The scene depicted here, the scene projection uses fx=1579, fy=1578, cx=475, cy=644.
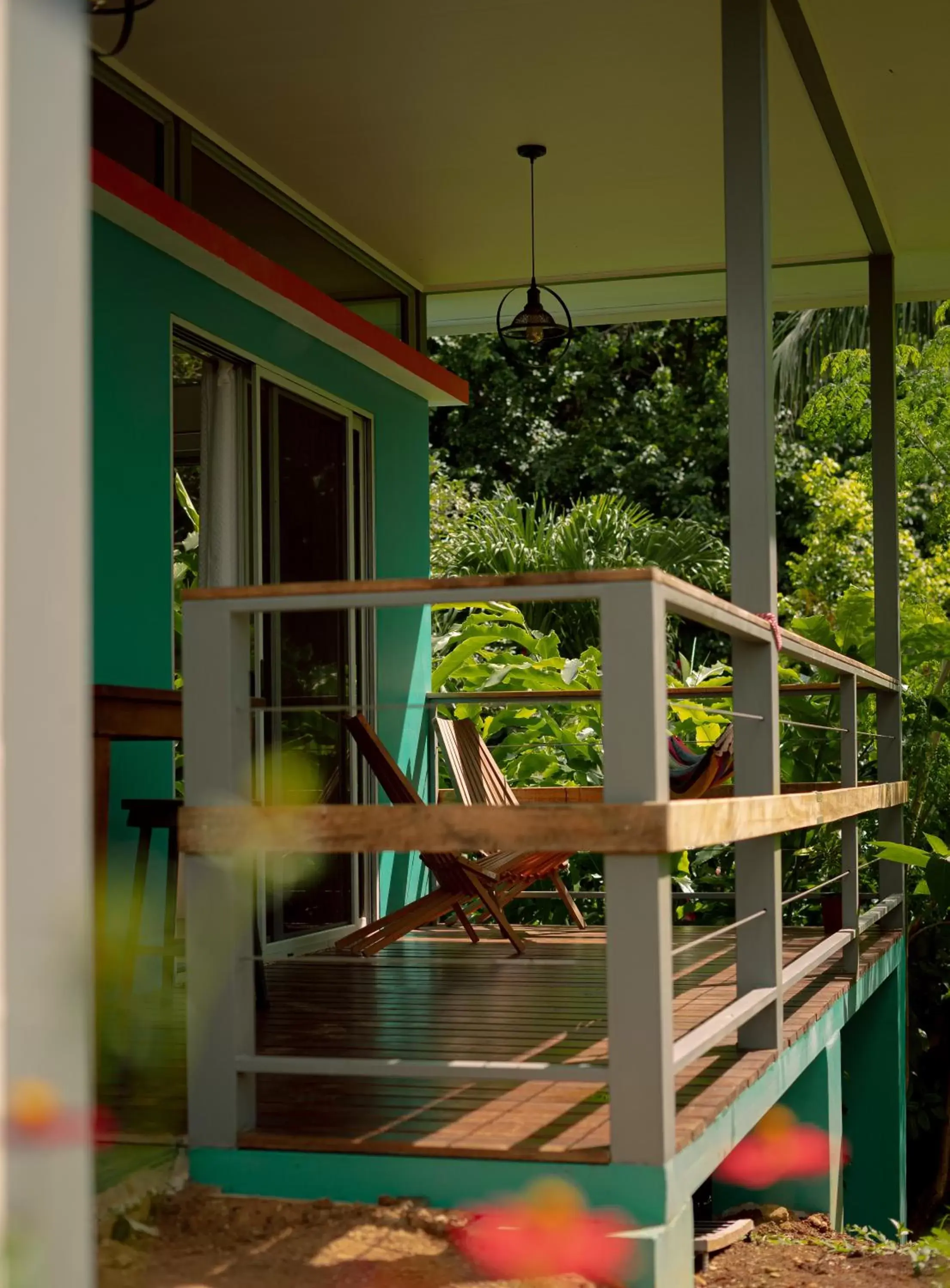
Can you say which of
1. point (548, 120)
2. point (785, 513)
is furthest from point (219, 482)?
point (785, 513)

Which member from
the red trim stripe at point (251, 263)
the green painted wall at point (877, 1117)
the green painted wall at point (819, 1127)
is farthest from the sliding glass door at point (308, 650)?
the green painted wall at point (877, 1117)

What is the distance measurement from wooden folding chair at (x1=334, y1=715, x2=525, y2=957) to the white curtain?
98 cm

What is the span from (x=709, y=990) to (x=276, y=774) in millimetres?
2338

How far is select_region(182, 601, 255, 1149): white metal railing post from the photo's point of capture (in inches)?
127

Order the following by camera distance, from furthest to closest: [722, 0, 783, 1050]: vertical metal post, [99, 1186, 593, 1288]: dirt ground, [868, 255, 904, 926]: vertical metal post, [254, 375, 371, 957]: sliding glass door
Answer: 1. [868, 255, 904, 926]: vertical metal post
2. [254, 375, 371, 957]: sliding glass door
3. [722, 0, 783, 1050]: vertical metal post
4. [99, 1186, 593, 1288]: dirt ground

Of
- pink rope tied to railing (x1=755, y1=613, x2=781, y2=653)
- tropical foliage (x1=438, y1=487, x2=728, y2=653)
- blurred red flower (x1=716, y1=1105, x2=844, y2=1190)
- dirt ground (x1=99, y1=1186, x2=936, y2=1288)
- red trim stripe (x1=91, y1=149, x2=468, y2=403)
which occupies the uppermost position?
red trim stripe (x1=91, y1=149, x2=468, y2=403)

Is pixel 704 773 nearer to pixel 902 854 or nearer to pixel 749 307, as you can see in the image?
pixel 902 854

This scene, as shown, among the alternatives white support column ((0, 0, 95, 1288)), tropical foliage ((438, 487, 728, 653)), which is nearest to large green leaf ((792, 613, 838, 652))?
tropical foliage ((438, 487, 728, 653))

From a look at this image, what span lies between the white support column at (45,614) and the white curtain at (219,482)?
4765 mm

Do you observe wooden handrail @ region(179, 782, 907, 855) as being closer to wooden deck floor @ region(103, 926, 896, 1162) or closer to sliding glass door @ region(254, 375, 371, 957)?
wooden deck floor @ region(103, 926, 896, 1162)

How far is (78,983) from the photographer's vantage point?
48.1 inches

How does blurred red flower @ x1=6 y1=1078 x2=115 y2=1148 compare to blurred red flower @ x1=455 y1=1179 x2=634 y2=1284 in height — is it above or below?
above

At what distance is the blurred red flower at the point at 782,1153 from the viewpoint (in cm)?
486

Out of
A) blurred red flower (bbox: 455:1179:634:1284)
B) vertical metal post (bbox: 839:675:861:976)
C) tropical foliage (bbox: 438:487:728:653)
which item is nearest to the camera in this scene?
blurred red flower (bbox: 455:1179:634:1284)
